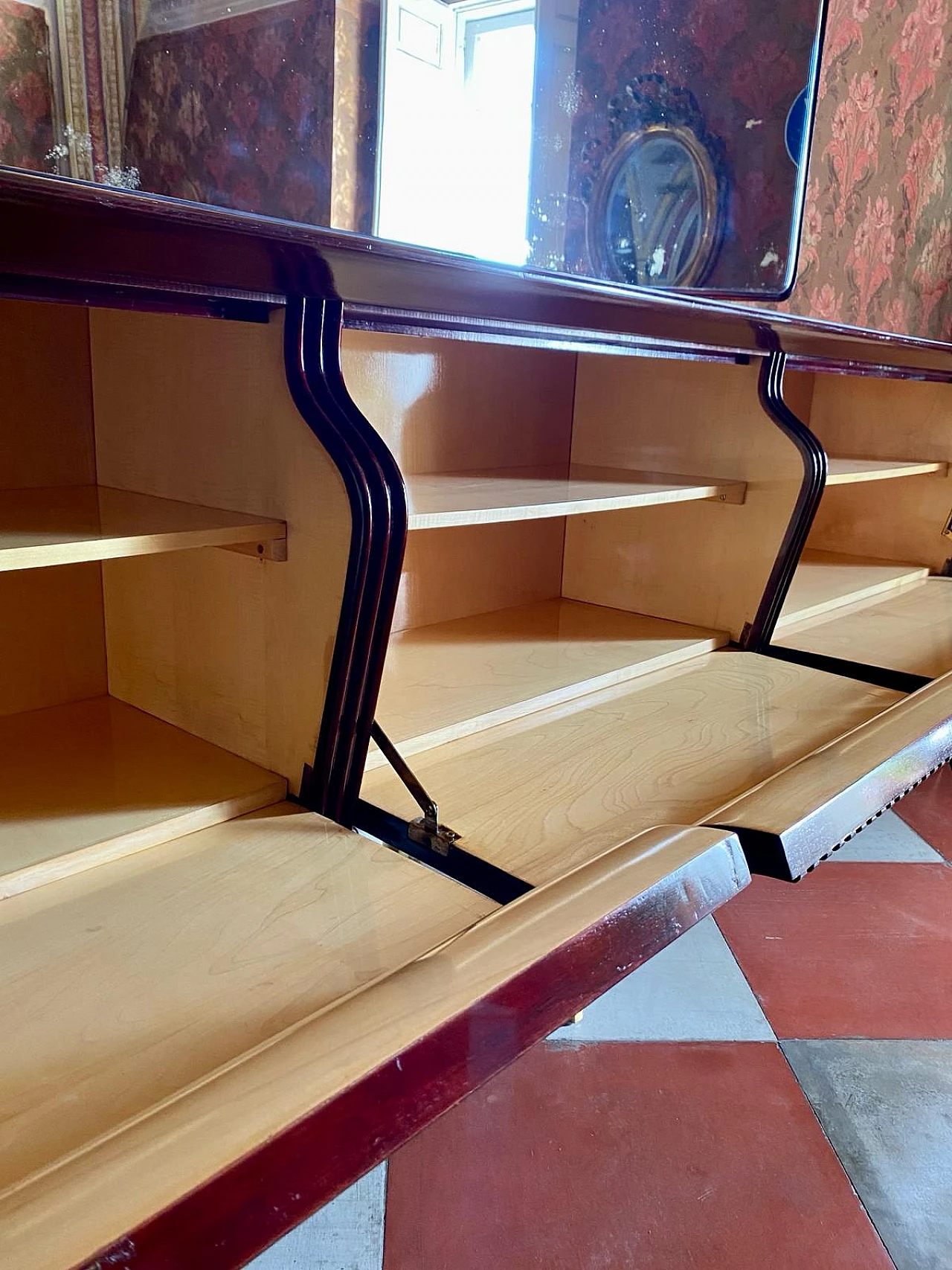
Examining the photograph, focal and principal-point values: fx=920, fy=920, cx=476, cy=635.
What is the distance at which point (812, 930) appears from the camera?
157 cm

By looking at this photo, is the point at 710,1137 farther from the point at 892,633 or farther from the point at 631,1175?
the point at 892,633

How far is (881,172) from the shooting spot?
8.93 feet

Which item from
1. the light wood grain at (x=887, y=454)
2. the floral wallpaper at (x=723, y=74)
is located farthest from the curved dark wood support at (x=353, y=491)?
the light wood grain at (x=887, y=454)

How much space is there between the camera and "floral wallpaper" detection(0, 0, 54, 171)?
3.09ft

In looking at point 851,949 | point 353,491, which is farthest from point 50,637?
point 851,949

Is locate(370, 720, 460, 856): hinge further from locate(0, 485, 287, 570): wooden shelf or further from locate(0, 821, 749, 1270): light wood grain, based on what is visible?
locate(0, 485, 287, 570): wooden shelf

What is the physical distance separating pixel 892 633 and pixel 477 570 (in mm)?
803

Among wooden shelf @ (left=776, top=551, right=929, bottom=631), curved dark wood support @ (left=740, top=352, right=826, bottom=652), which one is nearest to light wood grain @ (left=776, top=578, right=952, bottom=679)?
wooden shelf @ (left=776, top=551, right=929, bottom=631)

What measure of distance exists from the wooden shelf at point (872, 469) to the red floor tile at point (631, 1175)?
0.94 m

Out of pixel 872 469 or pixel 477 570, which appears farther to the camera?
pixel 872 469

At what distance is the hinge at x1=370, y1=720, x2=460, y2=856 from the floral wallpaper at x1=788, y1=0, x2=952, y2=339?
2.20 metres

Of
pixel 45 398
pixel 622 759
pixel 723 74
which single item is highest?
pixel 723 74

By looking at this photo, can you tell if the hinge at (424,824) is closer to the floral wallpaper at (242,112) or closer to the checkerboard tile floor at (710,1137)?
the checkerboard tile floor at (710,1137)

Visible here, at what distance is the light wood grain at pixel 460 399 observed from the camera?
133 cm
